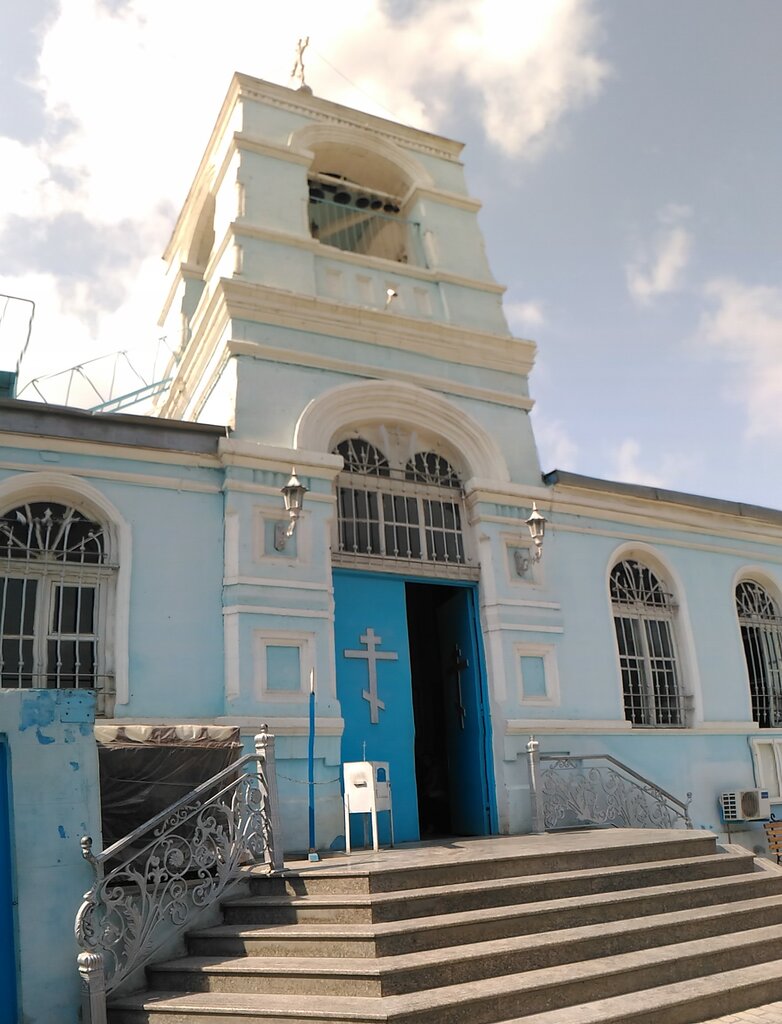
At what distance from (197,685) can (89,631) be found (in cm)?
121

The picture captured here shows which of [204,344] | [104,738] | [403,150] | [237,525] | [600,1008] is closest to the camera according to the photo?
[600,1008]

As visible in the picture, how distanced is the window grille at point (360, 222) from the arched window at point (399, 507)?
11.9 feet

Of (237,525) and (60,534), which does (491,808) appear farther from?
(60,534)

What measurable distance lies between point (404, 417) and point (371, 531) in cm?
166

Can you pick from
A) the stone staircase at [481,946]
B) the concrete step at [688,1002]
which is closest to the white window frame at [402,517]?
the stone staircase at [481,946]

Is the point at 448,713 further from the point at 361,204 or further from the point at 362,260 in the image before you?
the point at 361,204

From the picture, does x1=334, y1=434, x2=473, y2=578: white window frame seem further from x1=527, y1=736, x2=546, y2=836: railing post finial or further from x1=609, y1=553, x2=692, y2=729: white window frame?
x1=609, y1=553, x2=692, y2=729: white window frame

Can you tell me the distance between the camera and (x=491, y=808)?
9938 mm

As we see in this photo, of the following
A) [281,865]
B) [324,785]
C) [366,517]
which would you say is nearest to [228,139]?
[366,517]

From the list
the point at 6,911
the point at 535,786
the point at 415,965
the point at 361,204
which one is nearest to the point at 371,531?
the point at 535,786

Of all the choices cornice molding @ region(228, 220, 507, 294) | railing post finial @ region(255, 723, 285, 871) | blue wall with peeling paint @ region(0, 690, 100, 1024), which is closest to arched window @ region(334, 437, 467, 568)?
cornice molding @ region(228, 220, 507, 294)

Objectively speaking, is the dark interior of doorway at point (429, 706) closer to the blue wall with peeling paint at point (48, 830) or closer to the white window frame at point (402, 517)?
the white window frame at point (402, 517)

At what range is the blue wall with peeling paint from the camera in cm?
→ 531

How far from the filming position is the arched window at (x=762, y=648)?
12.7m
